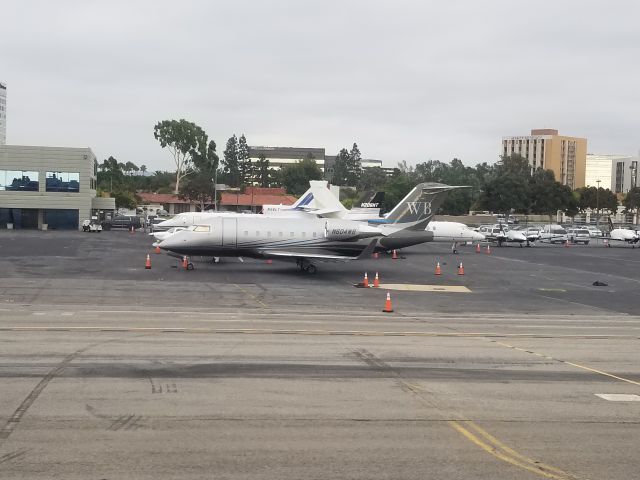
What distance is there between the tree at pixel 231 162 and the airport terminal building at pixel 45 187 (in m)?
93.3

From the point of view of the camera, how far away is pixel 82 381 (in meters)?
12.2

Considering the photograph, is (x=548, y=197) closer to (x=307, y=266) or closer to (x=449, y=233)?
(x=449, y=233)

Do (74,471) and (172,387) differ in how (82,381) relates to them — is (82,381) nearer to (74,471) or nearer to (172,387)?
(172,387)

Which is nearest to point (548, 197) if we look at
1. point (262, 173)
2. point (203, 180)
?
point (203, 180)

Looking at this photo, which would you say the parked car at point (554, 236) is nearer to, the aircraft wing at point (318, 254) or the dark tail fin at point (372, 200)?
the dark tail fin at point (372, 200)

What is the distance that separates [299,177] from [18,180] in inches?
3492

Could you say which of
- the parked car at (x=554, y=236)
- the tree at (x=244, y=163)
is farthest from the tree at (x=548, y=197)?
the tree at (x=244, y=163)

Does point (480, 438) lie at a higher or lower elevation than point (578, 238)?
lower

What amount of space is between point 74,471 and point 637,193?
16042 centimetres

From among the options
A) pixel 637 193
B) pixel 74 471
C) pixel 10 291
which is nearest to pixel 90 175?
pixel 10 291

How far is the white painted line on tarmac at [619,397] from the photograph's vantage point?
12.4m

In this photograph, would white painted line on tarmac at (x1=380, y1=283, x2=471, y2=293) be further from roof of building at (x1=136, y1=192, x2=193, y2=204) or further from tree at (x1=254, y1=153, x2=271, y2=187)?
tree at (x1=254, y1=153, x2=271, y2=187)

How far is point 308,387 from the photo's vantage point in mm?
12438

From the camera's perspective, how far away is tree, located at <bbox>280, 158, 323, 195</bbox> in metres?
171
